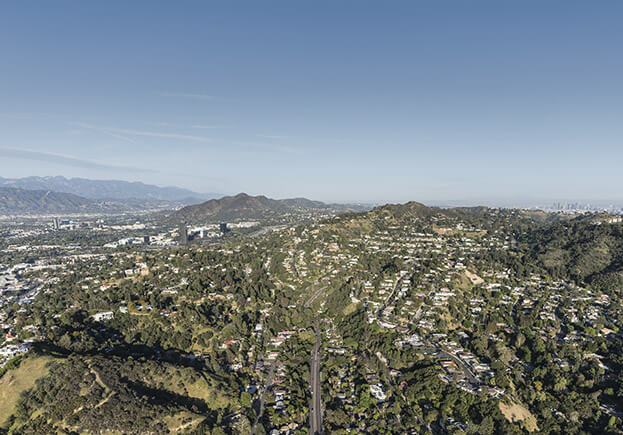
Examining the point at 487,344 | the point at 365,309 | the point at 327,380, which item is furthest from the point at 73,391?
the point at 487,344

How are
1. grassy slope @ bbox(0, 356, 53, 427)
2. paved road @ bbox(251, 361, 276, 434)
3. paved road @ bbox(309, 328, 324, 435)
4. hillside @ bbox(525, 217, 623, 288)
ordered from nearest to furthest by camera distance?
grassy slope @ bbox(0, 356, 53, 427) < paved road @ bbox(309, 328, 324, 435) < paved road @ bbox(251, 361, 276, 434) < hillside @ bbox(525, 217, 623, 288)

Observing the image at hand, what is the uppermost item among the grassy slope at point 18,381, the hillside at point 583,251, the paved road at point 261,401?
the hillside at point 583,251

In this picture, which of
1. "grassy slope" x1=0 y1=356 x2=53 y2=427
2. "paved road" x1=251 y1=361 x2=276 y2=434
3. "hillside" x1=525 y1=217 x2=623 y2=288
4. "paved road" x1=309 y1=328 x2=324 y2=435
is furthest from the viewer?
"hillside" x1=525 y1=217 x2=623 y2=288

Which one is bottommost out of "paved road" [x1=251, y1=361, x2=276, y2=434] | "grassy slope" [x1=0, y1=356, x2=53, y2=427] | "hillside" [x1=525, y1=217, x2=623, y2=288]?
"paved road" [x1=251, y1=361, x2=276, y2=434]

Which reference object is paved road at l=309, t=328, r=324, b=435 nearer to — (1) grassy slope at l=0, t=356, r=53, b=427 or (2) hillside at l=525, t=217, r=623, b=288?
(1) grassy slope at l=0, t=356, r=53, b=427

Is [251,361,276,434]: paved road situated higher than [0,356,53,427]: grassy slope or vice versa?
[0,356,53,427]: grassy slope

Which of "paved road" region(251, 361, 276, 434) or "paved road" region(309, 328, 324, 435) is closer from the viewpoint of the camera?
"paved road" region(309, 328, 324, 435)

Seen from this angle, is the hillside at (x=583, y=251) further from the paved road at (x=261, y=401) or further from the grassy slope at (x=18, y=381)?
the grassy slope at (x=18, y=381)

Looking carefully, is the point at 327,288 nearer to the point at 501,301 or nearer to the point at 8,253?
the point at 501,301

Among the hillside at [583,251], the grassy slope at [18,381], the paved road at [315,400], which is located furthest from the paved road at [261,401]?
the hillside at [583,251]

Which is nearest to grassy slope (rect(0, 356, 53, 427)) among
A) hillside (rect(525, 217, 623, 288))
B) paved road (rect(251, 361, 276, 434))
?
paved road (rect(251, 361, 276, 434))
